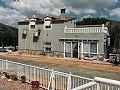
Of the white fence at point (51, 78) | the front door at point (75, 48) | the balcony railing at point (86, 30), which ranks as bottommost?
the white fence at point (51, 78)

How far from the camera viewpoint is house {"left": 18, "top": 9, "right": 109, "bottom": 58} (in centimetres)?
2709

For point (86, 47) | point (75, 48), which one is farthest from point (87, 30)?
point (75, 48)

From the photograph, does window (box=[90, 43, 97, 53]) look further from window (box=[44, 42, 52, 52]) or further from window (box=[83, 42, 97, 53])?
window (box=[44, 42, 52, 52])

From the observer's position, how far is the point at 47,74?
10.9m

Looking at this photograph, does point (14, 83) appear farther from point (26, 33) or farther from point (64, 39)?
point (26, 33)

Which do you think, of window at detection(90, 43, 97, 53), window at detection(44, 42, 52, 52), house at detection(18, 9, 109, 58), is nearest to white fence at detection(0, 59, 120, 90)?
window at detection(90, 43, 97, 53)

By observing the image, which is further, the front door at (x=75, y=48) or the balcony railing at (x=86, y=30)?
the front door at (x=75, y=48)

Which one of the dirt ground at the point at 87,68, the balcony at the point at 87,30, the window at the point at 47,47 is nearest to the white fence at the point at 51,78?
the dirt ground at the point at 87,68

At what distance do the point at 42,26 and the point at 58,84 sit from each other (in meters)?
23.7

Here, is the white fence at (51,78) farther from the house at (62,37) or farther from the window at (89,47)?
the house at (62,37)

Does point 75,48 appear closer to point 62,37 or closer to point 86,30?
point 62,37

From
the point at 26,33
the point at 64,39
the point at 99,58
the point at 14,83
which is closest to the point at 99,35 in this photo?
the point at 99,58

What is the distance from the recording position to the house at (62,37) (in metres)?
27.1

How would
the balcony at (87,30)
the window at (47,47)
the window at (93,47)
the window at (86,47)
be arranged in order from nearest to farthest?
the balcony at (87,30), the window at (93,47), the window at (86,47), the window at (47,47)
